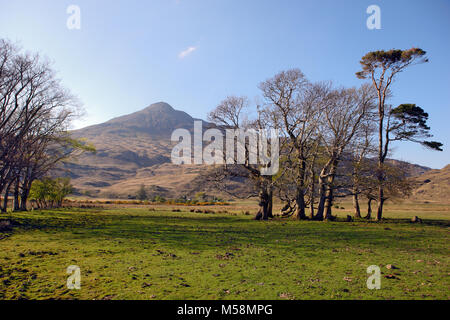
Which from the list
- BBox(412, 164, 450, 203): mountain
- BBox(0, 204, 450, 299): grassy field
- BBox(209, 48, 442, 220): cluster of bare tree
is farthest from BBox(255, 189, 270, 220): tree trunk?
BBox(412, 164, 450, 203): mountain

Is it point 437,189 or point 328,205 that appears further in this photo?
point 437,189

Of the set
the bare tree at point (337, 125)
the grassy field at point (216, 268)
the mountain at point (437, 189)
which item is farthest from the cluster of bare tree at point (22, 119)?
the mountain at point (437, 189)

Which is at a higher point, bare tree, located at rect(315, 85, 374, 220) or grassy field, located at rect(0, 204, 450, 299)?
bare tree, located at rect(315, 85, 374, 220)

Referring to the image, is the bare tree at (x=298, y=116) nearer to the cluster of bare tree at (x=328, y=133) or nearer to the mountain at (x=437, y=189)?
the cluster of bare tree at (x=328, y=133)

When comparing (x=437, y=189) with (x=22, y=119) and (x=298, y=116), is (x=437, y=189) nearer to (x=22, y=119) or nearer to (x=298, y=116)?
(x=298, y=116)

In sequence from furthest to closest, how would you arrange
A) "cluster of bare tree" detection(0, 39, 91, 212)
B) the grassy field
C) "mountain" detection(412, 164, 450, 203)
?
"mountain" detection(412, 164, 450, 203) < "cluster of bare tree" detection(0, 39, 91, 212) < the grassy field

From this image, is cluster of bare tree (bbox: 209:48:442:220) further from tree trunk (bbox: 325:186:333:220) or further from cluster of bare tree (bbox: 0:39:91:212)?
cluster of bare tree (bbox: 0:39:91:212)

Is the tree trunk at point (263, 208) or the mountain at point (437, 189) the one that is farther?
the mountain at point (437, 189)

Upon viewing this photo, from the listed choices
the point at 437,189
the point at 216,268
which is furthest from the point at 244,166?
the point at 437,189

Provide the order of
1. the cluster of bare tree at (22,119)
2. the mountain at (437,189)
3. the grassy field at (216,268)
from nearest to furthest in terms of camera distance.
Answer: the grassy field at (216,268) → the cluster of bare tree at (22,119) → the mountain at (437,189)

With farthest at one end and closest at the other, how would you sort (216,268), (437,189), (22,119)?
(437,189) → (22,119) → (216,268)

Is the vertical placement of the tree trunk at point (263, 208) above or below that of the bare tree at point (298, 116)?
below

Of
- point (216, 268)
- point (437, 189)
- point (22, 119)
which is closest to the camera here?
point (216, 268)
